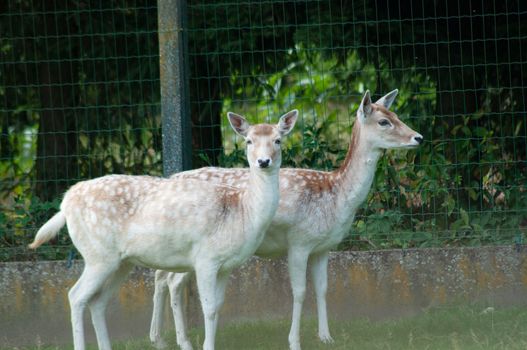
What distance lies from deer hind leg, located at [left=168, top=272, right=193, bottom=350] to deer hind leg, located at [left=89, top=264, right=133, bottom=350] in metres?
0.55

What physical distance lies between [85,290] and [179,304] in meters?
0.96

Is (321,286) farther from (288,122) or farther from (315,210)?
(288,122)

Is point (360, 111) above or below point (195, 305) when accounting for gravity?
above

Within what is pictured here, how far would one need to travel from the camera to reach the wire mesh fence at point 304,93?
10195mm

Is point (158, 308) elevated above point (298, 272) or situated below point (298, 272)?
below

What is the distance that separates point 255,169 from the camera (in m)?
8.13

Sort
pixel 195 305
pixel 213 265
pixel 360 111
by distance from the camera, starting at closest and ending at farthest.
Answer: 1. pixel 213 265
2. pixel 360 111
3. pixel 195 305

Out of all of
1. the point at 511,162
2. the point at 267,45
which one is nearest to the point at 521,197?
the point at 511,162

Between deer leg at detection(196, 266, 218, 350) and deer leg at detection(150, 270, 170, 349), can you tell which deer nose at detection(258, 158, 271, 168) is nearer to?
deer leg at detection(196, 266, 218, 350)

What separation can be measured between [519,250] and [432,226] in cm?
84

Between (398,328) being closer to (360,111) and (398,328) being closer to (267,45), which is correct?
(360,111)

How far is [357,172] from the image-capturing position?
29.8 feet

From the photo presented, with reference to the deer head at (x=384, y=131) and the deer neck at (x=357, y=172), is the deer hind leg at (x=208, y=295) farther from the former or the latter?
the deer head at (x=384, y=131)

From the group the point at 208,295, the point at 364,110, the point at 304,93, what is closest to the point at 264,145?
the point at 208,295
